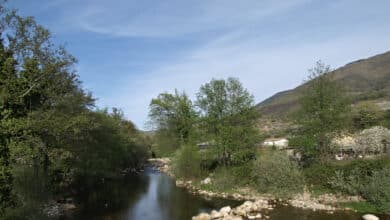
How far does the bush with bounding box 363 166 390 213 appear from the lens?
82.6 ft

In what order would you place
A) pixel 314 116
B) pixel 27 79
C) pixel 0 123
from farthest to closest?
pixel 314 116 → pixel 27 79 → pixel 0 123

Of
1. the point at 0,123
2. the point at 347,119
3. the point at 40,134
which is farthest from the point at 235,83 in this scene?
the point at 0,123

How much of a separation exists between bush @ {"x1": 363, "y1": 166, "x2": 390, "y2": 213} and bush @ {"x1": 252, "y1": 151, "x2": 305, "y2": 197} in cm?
614

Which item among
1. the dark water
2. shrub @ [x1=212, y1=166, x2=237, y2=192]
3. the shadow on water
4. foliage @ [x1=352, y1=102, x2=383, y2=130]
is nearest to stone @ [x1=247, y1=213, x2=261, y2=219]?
the dark water

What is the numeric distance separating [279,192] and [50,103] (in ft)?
69.2

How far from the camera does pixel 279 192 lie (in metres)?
32.1

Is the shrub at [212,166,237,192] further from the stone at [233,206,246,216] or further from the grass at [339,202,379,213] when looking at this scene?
the grass at [339,202,379,213]

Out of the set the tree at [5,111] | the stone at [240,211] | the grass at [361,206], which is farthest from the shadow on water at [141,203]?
the tree at [5,111]

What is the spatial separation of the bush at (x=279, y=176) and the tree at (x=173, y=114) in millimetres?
27802

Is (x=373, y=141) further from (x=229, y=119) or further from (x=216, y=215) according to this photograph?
(x=216, y=215)

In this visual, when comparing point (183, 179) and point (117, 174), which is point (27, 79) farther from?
point (117, 174)

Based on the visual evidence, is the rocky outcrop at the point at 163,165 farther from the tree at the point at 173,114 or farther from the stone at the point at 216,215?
the stone at the point at 216,215

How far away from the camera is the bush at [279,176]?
105 ft

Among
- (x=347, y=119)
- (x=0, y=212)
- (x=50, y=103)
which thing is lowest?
(x=0, y=212)
